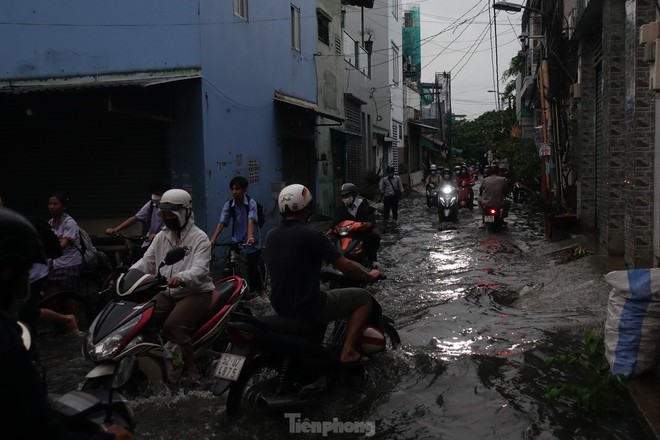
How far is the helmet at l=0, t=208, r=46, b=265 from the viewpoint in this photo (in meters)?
1.84

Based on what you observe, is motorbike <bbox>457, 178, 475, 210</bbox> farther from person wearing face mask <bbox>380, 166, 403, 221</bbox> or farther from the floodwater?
the floodwater

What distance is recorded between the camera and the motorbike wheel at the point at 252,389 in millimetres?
4504

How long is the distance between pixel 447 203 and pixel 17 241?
1712cm

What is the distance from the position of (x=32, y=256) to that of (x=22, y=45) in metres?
11.4

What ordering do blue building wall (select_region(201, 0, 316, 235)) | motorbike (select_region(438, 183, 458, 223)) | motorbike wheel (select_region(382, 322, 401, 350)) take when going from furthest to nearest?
motorbike (select_region(438, 183, 458, 223)), blue building wall (select_region(201, 0, 316, 235)), motorbike wheel (select_region(382, 322, 401, 350))

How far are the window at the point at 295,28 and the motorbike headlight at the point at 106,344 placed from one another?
1432 cm

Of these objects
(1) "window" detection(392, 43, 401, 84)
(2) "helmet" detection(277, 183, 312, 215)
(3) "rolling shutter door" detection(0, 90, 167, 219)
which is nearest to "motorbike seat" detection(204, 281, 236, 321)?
(2) "helmet" detection(277, 183, 312, 215)

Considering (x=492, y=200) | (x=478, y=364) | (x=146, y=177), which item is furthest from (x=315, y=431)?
(x=492, y=200)

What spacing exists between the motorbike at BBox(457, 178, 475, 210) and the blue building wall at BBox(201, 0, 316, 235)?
6.53 m

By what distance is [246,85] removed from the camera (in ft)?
46.6

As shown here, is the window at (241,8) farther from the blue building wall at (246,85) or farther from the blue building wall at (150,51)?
the blue building wall at (150,51)

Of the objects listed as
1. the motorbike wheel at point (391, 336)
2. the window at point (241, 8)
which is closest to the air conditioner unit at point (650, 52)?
the motorbike wheel at point (391, 336)

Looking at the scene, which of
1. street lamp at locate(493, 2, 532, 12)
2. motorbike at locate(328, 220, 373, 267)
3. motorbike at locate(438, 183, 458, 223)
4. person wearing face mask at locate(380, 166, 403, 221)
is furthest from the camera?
person wearing face mask at locate(380, 166, 403, 221)

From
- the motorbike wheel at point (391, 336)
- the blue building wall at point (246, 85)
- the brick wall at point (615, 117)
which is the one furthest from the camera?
the blue building wall at point (246, 85)
